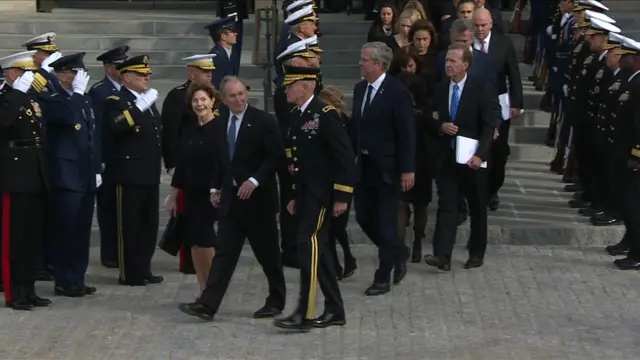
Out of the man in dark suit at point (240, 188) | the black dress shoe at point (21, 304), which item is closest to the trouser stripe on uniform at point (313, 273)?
the man in dark suit at point (240, 188)

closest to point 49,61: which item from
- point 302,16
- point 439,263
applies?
point 302,16

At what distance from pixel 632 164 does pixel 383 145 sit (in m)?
2.24

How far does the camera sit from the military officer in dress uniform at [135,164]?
1168 cm

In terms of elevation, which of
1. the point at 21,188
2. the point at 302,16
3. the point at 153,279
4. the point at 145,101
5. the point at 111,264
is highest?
the point at 302,16

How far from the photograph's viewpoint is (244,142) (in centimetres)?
1045

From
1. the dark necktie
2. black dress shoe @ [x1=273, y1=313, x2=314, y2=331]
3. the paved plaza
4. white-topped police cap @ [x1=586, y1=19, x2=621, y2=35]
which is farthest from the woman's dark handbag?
white-topped police cap @ [x1=586, y1=19, x2=621, y2=35]

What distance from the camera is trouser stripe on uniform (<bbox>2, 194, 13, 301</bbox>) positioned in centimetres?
1111

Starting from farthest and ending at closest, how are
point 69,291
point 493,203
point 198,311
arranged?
point 493,203, point 69,291, point 198,311

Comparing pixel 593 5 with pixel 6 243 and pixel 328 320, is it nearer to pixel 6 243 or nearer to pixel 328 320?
pixel 328 320

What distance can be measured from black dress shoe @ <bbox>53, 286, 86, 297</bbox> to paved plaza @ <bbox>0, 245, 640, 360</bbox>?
0.11 m

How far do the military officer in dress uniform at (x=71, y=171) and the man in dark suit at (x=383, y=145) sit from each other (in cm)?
218

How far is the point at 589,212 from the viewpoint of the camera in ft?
45.4

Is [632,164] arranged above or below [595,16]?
below

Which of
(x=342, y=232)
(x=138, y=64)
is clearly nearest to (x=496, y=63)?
(x=342, y=232)
